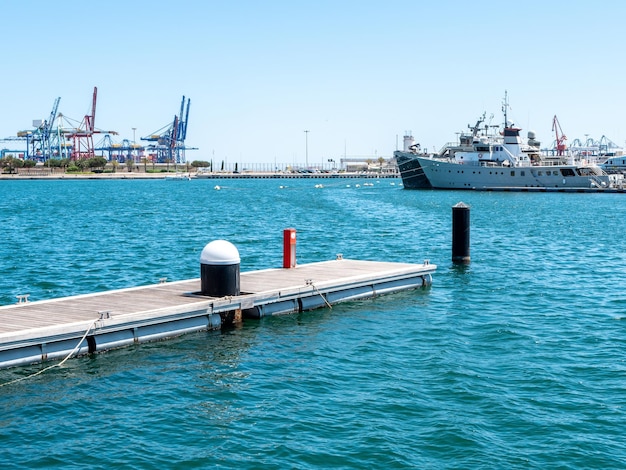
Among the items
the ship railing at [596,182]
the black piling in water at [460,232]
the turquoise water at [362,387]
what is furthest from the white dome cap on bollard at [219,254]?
the ship railing at [596,182]

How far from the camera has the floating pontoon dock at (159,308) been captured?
49.6ft

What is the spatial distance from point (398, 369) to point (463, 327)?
4450 millimetres

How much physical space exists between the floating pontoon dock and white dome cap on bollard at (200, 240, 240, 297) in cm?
21

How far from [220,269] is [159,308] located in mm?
1730

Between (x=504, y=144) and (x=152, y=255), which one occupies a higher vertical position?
(x=504, y=144)

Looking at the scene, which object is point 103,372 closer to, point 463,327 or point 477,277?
point 463,327

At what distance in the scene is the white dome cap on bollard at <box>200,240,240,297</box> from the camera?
59.4 ft

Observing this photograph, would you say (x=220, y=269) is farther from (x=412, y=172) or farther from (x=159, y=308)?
(x=412, y=172)

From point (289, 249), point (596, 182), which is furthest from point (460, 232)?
point (596, 182)

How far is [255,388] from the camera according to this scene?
47.1 ft

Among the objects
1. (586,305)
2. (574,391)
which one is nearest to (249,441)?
(574,391)

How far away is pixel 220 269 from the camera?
1823cm

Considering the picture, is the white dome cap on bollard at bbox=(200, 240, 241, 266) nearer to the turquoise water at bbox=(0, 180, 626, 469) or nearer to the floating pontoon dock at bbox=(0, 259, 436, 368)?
the floating pontoon dock at bbox=(0, 259, 436, 368)

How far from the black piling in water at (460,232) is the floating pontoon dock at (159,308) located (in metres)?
5.09
